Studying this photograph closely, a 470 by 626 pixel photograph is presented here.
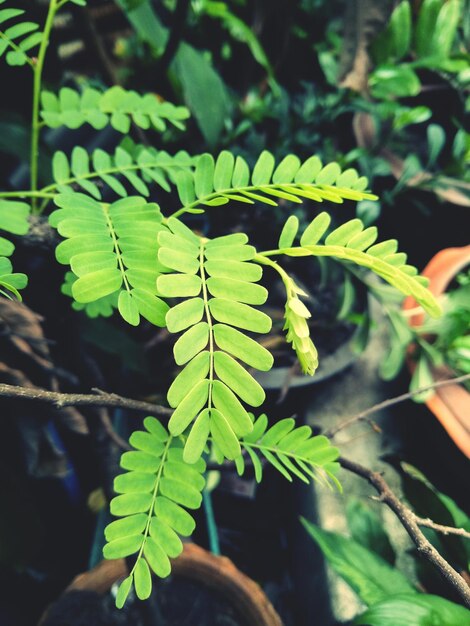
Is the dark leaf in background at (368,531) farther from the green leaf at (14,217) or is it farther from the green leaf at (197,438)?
the green leaf at (14,217)

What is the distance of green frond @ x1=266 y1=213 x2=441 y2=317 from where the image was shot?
0.51 meters

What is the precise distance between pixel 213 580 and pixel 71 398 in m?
0.64

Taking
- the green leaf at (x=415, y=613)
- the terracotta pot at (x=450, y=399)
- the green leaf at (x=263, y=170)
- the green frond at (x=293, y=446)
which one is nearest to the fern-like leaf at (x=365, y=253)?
the green leaf at (x=263, y=170)

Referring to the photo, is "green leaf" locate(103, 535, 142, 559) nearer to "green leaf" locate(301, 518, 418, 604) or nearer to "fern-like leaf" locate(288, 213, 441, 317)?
"fern-like leaf" locate(288, 213, 441, 317)

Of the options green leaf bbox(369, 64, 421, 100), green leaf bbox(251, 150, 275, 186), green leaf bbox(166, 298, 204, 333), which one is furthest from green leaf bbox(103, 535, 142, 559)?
green leaf bbox(369, 64, 421, 100)

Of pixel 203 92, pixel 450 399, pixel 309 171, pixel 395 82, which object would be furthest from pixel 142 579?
pixel 395 82

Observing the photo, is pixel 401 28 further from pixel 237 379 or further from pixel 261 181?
pixel 237 379

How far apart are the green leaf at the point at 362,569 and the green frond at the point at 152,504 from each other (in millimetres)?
413

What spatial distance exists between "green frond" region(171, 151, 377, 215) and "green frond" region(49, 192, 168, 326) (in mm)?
68

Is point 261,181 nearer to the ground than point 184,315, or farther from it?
farther from it

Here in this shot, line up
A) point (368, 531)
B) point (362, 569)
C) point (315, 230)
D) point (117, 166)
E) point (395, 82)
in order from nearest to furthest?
point (315, 230)
point (117, 166)
point (362, 569)
point (368, 531)
point (395, 82)

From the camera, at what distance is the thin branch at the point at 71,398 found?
17.4 inches

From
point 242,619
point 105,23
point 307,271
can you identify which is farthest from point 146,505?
point 105,23

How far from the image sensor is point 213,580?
3.05 ft
